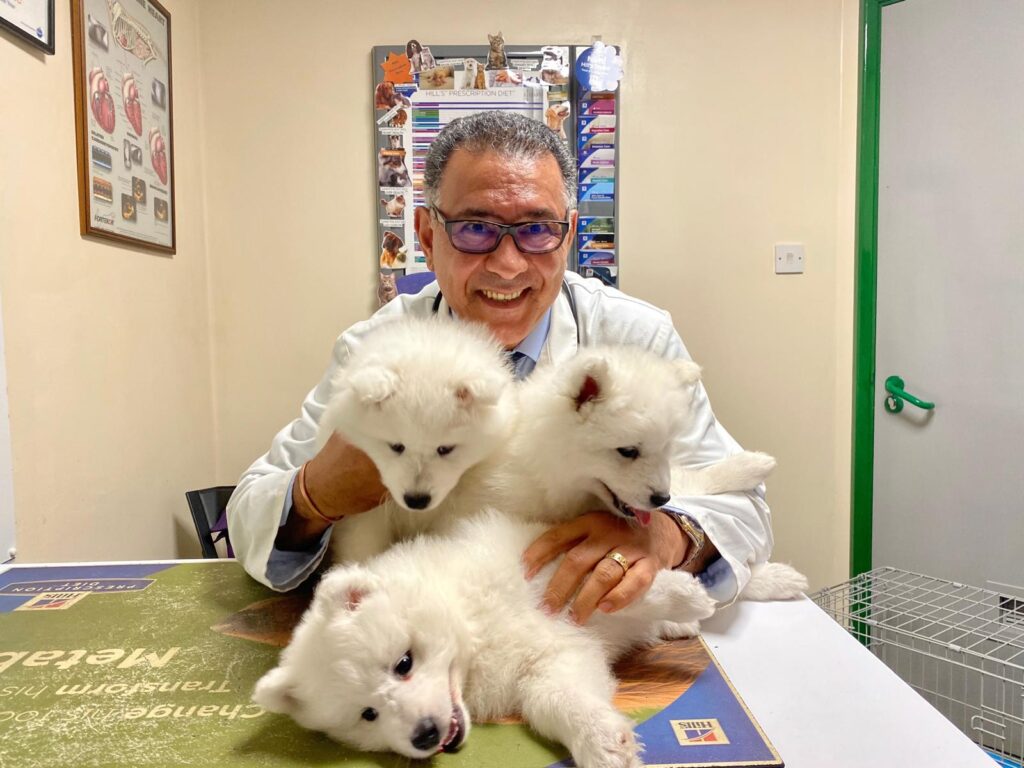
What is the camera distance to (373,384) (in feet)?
4.17

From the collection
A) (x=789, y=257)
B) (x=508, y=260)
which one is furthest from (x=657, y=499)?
(x=789, y=257)

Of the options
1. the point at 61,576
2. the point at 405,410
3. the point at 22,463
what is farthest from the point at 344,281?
the point at 405,410

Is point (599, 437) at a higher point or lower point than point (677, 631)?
higher

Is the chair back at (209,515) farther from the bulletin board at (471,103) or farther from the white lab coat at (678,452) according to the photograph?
the bulletin board at (471,103)

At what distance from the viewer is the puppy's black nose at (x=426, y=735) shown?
A: 0.89m

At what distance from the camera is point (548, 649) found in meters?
1.05

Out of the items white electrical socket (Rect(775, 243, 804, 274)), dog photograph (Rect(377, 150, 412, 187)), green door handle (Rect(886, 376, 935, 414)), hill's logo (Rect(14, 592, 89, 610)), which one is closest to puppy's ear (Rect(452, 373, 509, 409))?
hill's logo (Rect(14, 592, 89, 610))

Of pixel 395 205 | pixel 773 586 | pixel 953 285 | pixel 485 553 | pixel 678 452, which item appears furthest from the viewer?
pixel 395 205

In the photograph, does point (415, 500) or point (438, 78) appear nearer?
point (415, 500)

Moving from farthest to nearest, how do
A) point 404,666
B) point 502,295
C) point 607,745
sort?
point 502,295, point 404,666, point 607,745

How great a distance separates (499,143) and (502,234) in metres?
0.22

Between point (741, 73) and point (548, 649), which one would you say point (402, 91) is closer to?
point (741, 73)

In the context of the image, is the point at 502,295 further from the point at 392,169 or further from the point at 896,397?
the point at 896,397

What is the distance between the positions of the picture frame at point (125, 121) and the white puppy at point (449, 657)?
203 cm
